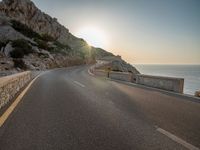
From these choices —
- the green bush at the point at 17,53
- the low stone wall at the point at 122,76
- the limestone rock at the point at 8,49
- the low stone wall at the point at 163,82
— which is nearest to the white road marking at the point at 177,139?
the low stone wall at the point at 163,82

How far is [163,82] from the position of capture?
12.1 metres

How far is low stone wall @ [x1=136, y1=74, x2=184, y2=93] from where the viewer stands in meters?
10.8

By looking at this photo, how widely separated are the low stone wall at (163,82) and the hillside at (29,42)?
24248 millimetres

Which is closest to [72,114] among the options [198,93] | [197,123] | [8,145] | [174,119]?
[8,145]

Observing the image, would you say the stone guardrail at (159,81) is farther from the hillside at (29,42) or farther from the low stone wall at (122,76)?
the hillside at (29,42)

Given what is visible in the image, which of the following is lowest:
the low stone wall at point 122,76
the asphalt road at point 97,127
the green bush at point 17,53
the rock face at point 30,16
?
the asphalt road at point 97,127

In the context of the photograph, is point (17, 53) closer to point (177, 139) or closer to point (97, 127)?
point (97, 127)

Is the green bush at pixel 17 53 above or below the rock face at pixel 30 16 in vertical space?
below

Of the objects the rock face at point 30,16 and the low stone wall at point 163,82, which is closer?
the low stone wall at point 163,82

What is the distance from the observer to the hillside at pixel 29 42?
1661 inches

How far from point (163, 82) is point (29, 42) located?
5070cm

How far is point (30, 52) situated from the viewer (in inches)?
1880

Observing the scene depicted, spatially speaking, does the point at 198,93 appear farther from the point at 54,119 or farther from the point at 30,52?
the point at 30,52

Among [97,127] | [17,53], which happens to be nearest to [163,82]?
[97,127]
